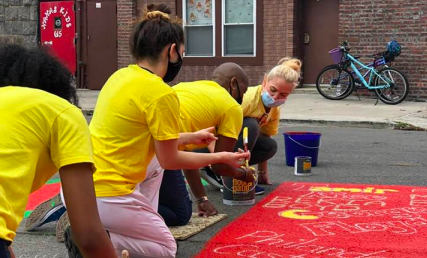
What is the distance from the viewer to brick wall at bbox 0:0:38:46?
18766 millimetres

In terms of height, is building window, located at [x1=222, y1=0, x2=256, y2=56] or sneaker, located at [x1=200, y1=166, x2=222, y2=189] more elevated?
building window, located at [x1=222, y1=0, x2=256, y2=56]

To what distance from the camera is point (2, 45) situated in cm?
242

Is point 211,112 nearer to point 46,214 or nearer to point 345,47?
point 46,214

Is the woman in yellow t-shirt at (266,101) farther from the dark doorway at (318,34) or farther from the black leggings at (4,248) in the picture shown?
the dark doorway at (318,34)

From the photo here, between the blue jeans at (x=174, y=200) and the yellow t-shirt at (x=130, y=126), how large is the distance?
3.76 feet

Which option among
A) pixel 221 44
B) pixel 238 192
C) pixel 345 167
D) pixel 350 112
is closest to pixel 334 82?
pixel 350 112

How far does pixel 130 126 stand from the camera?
3471 mm

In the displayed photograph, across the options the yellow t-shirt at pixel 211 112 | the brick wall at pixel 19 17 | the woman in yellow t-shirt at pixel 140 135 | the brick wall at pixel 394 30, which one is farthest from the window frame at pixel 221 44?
the woman in yellow t-shirt at pixel 140 135

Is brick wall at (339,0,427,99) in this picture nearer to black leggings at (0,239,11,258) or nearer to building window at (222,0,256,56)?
building window at (222,0,256,56)

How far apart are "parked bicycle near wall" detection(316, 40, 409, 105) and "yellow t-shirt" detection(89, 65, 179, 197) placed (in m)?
11.1

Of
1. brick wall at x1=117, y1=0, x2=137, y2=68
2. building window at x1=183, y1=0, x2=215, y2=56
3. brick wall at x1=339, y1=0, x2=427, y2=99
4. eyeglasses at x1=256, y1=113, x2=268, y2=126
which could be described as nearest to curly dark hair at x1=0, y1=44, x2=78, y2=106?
eyeglasses at x1=256, y1=113, x2=268, y2=126

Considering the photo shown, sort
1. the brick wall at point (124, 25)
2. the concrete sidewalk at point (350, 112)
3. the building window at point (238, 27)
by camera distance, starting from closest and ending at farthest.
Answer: the concrete sidewalk at point (350, 112), the building window at point (238, 27), the brick wall at point (124, 25)

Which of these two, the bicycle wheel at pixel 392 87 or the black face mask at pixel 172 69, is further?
the bicycle wheel at pixel 392 87

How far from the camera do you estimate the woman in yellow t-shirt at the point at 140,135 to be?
11.2 feet
